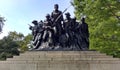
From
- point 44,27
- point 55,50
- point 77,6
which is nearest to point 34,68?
point 55,50

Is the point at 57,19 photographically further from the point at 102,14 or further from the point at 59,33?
the point at 102,14

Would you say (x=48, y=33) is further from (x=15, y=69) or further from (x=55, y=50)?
(x=15, y=69)

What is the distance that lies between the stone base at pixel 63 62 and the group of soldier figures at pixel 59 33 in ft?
4.42

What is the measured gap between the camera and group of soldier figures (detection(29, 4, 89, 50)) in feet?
76.0

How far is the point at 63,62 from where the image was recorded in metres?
20.7

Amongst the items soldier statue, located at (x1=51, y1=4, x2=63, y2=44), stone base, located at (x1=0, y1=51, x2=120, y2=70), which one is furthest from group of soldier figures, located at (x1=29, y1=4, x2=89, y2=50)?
stone base, located at (x1=0, y1=51, x2=120, y2=70)

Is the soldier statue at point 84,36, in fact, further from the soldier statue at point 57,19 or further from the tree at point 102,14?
the tree at point 102,14

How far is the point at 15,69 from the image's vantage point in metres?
21.2

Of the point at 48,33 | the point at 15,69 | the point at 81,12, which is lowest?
the point at 15,69

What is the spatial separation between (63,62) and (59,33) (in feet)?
11.3

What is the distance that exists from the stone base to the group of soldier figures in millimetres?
1349

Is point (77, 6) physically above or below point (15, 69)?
above

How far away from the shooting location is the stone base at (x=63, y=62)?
20609 millimetres

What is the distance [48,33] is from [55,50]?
1757 millimetres
